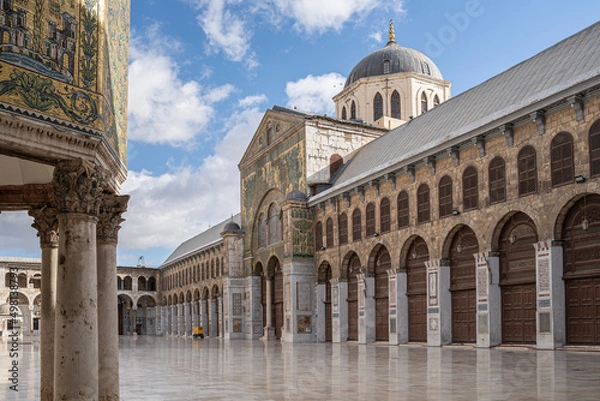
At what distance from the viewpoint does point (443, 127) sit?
3192 centimetres

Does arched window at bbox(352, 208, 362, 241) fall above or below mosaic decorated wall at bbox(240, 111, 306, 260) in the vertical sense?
below

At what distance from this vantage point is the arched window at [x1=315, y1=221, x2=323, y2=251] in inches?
1586

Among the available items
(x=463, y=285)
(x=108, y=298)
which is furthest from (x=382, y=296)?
(x=108, y=298)

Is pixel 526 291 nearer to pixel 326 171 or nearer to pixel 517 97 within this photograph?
pixel 517 97

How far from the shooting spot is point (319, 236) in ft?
133

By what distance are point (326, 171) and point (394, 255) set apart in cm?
1034

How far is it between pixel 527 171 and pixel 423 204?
6621mm

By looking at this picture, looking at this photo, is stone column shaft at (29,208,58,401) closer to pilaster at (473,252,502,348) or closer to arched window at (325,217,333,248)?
pilaster at (473,252,502,348)

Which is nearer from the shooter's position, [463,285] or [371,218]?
[463,285]

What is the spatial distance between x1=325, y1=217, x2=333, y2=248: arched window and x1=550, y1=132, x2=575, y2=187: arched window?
17.2m

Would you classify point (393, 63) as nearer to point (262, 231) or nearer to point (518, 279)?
point (262, 231)

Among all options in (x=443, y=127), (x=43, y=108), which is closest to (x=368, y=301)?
(x=443, y=127)

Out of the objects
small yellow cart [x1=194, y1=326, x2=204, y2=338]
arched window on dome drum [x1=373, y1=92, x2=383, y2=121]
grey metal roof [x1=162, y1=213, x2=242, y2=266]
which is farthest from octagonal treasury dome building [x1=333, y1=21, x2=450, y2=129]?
small yellow cart [x1=194, y1=326, x2=204, y2=338]

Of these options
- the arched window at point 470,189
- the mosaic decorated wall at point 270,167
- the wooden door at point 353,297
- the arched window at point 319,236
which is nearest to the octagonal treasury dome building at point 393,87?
the mosaic decorated wall at point 270,167
